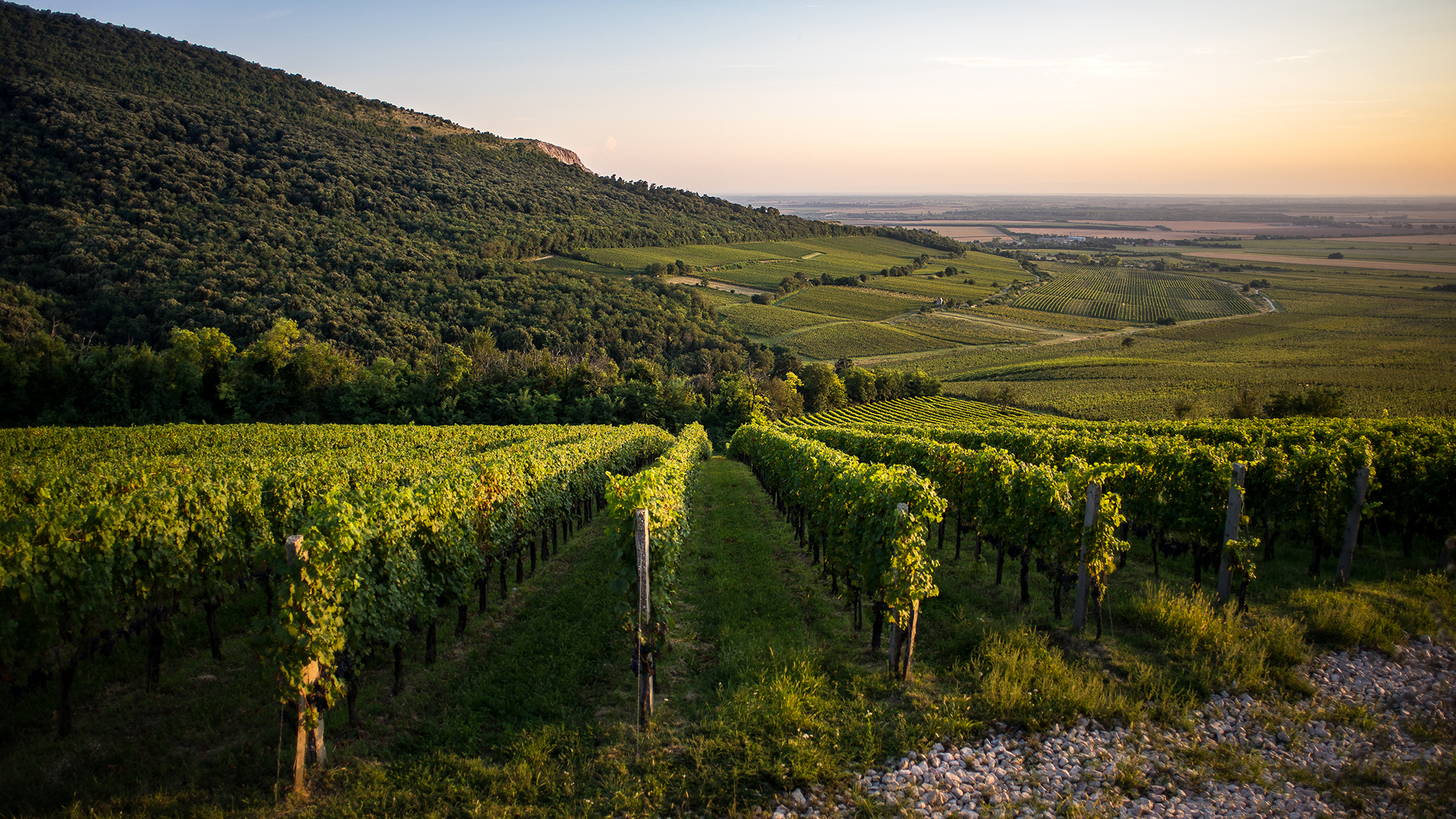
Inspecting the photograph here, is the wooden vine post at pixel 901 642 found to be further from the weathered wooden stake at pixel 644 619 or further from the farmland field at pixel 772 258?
the farmland field at pixel 772 258

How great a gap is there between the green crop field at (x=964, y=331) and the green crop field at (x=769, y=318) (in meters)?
16.5

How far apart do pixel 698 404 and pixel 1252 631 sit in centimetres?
4884

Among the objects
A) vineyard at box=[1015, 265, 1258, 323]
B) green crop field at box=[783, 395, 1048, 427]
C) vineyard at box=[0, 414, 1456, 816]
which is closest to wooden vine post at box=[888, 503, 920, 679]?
vineyard at box=[0, 414, 1456, 816]

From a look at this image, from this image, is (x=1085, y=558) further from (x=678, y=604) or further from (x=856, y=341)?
(x=856, y=341)

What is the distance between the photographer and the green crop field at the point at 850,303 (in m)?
107

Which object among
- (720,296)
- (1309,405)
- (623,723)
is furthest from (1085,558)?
(720,296)

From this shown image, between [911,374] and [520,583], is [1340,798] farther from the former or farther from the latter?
[911,374]

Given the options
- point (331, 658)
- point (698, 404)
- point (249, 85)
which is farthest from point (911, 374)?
point (249, 85)

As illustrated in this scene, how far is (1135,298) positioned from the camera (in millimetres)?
121188

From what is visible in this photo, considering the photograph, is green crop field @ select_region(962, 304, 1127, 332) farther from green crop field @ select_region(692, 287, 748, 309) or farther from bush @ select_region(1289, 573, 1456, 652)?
bush @ select_region(1289, 573, 1456, 652)

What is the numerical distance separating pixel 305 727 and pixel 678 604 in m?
5.67

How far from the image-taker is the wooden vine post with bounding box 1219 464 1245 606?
28.1ft

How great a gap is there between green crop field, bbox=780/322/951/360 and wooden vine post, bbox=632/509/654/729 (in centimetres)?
8145

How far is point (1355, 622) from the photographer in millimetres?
7520
